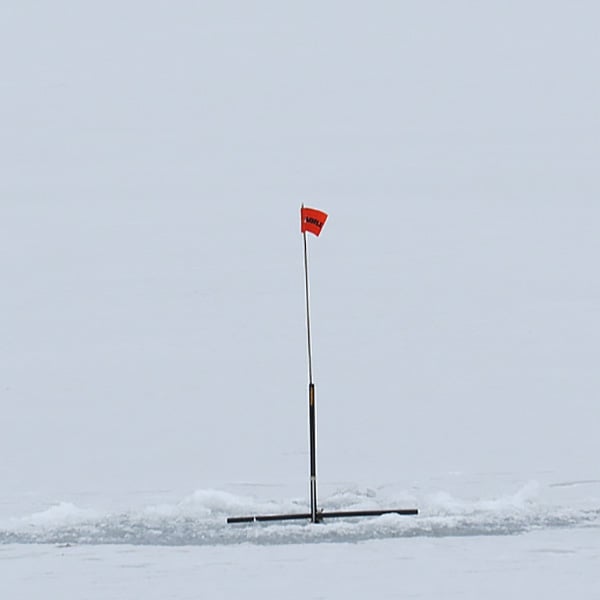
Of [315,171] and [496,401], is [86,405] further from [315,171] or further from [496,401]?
[315,171]

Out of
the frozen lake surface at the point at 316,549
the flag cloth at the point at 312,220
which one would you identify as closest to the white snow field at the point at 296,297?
the frozen lake surface at the point at 316,549

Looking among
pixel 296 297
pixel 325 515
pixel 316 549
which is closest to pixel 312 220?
pixel 325 515

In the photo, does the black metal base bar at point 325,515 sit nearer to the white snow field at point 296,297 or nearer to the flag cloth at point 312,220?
the white snow field at point 296,297

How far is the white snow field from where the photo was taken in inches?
315

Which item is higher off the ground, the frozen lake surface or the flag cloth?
the flag cloth

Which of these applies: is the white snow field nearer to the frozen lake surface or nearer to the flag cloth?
the frozen lake surface

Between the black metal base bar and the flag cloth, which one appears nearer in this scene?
the black metal base bar

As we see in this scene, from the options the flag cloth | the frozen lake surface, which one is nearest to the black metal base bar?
the frozen lake surface

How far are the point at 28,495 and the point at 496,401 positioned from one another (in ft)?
15.7

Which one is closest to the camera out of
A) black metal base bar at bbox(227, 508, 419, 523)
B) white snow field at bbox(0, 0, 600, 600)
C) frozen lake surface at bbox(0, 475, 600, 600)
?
frozen lake surface at bbox(0, 475, 600, 600)

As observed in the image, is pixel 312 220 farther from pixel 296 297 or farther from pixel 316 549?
pixel 296 297

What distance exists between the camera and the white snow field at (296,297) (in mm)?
8000

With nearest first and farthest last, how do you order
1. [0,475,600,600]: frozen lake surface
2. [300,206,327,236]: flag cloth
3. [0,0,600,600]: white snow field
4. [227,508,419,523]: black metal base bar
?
1. [0,475,600,600]: frozen lake surface
2. [0,0,600,600]: white snow field
3. [227,508,419,523]: black metal base bar
4. [300,206,327,236]: flag cloth

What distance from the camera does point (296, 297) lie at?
53.3 feet
